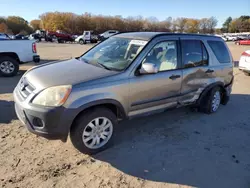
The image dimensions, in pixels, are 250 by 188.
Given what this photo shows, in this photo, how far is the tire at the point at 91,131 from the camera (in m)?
3.25

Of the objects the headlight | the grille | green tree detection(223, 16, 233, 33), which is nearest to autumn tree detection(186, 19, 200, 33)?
green tree detection(223, 16, 233, 33)

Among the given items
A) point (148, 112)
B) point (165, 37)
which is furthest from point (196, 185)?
point (165, 37)

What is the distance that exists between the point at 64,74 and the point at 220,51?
3.60 metres

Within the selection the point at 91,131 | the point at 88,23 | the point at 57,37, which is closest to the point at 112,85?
the point at 91,131

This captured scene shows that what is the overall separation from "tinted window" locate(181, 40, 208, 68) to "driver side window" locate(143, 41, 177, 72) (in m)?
0.26

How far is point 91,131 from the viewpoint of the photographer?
135 inches

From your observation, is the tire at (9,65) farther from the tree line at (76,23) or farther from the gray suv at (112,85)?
the tree line at (76,23)

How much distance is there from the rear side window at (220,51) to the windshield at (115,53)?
6.41 ft

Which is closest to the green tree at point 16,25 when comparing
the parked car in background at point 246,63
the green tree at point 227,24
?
the parked car in background at point 246,63

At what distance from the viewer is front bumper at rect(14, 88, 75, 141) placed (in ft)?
9.71

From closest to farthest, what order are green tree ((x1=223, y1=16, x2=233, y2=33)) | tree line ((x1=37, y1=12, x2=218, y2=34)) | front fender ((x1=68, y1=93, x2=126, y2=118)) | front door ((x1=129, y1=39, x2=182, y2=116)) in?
front fender ((x1=68, y1=93, x2=126, y2=118)) < front door ((x1=129, y1=39, x2=182, y2=116)) < tree line ((x1=37, y1=12, x2=218, y2=34)) < green tree ((x1=223, y1=16, x2=233, y2=33))

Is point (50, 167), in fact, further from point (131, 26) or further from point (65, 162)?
point (131, 26)

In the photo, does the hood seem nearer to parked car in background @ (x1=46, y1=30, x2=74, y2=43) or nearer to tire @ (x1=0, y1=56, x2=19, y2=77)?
tire @ (x1=0, y1=56, x2=19, y2=77)

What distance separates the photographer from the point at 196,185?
295 centimetres
